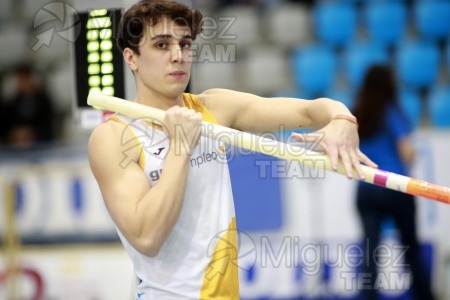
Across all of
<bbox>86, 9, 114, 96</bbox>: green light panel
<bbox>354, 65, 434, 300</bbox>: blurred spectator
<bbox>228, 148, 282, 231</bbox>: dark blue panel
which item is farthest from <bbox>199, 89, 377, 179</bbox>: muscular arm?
<bbox>228, 148, 282, 231</bbox>: dark blue panel

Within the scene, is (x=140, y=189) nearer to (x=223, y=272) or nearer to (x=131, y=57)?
(x=223, y=272)

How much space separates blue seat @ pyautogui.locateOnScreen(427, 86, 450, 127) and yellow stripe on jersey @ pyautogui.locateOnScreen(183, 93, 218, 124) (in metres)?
5.12

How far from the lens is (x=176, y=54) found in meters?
3.34

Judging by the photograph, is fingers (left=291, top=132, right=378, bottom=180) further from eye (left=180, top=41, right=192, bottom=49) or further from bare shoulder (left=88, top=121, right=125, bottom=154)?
bare shoulder (left=88, top=121, right=125, bottom=154)

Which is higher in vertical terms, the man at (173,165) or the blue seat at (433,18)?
the blue seat at (433,18)

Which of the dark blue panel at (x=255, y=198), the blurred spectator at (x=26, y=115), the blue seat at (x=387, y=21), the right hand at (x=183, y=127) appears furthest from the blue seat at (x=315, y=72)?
the right hand at (x=183, y=127)

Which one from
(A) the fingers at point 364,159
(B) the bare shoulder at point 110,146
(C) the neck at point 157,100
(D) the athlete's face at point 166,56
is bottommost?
(A) the fingers at point 364,159

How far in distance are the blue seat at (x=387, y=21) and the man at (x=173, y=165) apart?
554 centimetres

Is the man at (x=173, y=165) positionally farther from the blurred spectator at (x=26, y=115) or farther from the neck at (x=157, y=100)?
the blurred spectator at (x=26, y=115)

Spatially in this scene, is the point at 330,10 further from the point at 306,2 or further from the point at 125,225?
the point at 125,225

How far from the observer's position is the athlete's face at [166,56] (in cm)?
335

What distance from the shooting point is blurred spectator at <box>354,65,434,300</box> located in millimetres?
6477

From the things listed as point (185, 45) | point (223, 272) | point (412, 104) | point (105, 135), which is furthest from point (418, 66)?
point (105, 135)

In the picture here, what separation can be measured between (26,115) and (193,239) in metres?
5.39
